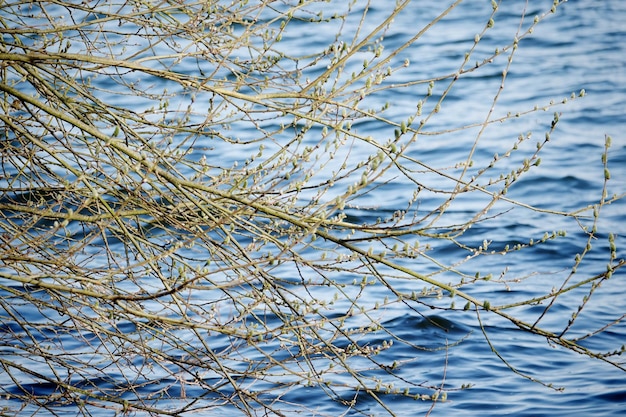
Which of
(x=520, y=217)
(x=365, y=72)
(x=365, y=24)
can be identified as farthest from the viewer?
(x=365, y=24)

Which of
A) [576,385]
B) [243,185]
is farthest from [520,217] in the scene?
[243,185]

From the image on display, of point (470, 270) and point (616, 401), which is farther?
point (470, 270)

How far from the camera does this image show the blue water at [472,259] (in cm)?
633

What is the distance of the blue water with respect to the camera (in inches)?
249

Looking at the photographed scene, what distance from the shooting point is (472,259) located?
885 cm

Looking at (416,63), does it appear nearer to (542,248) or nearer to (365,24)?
(365,24)

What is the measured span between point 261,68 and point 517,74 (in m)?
9.81

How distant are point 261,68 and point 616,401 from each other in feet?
12.1

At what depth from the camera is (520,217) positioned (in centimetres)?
974

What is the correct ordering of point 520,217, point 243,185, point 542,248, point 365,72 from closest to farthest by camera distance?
point 365,72 → point 243,185 → point 542,248 → point 520,217

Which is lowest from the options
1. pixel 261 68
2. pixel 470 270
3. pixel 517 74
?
pixel 261 68

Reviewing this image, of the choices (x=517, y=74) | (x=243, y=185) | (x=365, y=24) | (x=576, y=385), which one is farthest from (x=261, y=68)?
(x=365, y=24)

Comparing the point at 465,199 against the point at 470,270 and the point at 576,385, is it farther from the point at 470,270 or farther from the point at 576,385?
the point at 576,385

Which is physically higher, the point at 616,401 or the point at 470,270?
the point at 470,270
